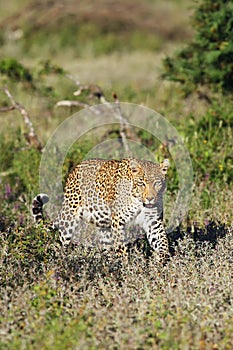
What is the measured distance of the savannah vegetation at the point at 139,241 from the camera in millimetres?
3980

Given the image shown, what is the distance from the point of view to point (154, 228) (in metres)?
5.99

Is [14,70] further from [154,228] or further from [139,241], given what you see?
[154,228]

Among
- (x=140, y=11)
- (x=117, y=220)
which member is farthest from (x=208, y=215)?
(x=140, y=11)

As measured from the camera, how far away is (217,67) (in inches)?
368

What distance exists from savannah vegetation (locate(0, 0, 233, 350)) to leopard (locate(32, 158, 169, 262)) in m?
0.20

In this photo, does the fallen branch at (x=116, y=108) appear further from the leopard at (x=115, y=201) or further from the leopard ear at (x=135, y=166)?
the leopard ear at (x=135, y=166)

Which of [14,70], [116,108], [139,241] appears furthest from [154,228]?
[14,70]

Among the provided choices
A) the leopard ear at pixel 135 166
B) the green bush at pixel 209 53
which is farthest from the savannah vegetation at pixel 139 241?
the leopard ear at pixel 135 166

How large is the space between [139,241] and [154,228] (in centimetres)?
39

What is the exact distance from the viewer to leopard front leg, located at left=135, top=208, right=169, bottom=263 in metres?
5.90

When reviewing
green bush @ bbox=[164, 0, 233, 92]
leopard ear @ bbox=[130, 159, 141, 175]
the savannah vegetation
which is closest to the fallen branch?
the savannah vegetation

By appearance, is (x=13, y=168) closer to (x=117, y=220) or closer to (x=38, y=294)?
(x=117, y=220)

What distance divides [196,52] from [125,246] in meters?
4.67

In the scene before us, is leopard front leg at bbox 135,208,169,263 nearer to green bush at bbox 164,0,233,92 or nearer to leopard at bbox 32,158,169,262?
leopard at bbox 32,158,169,262
